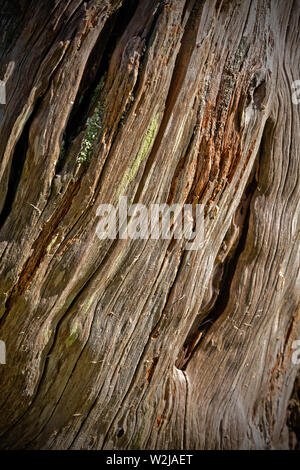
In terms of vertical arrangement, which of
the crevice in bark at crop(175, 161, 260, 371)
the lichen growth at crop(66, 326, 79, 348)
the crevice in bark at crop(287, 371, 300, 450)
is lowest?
the crevice in bark at crop(287, 371, 300, 450)

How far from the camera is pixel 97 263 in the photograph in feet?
6.72

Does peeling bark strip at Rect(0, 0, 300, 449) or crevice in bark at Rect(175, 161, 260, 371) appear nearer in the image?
peeling bark strip at Rect(0, 0, 300, 449)

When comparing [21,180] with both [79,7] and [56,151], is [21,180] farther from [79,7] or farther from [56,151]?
[79,7]

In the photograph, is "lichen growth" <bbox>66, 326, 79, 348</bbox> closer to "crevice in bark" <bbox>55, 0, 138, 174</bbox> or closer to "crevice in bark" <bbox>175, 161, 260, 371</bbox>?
"crevice in bark" <bbox>175, 161, 260, 371</bbox>

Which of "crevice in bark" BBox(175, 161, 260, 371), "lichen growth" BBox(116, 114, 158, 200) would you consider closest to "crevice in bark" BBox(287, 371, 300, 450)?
"crevice in bark" BBox(175, 161, 260, 371)

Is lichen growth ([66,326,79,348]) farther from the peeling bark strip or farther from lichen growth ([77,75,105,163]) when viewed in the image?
lichen growth ([77,75,105,163])

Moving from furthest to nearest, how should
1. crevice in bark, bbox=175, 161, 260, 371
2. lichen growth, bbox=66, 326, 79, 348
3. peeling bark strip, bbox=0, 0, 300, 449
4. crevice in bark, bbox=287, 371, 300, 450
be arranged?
crevice in bark, bbox=287, 371, 300, 450
crevice in bark, bbox=175, 161, 260, 371
lichen growth, bbox=66, 326, 79, 348
peeling bark strip, bbox=0, 0, 300, 449

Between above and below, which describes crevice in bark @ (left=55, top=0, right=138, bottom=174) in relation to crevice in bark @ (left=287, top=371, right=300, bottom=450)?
above

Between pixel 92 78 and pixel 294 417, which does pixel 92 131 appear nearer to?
pixel 92 78

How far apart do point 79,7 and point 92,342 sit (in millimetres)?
1740

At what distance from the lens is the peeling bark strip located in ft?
6.25

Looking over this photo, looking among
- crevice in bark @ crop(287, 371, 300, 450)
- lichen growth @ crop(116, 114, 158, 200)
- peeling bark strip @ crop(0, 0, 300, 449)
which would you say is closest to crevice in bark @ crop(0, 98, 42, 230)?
peeling bark strip @ crop(0, 0, 300, 449)

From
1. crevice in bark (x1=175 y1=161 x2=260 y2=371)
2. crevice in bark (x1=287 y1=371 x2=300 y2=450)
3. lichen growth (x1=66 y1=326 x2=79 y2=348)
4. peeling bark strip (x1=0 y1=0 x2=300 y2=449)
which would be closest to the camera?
peeling bark strip (x1=0 y1=0 x2=300 y2=449)

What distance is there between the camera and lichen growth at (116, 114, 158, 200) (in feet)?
6.51
